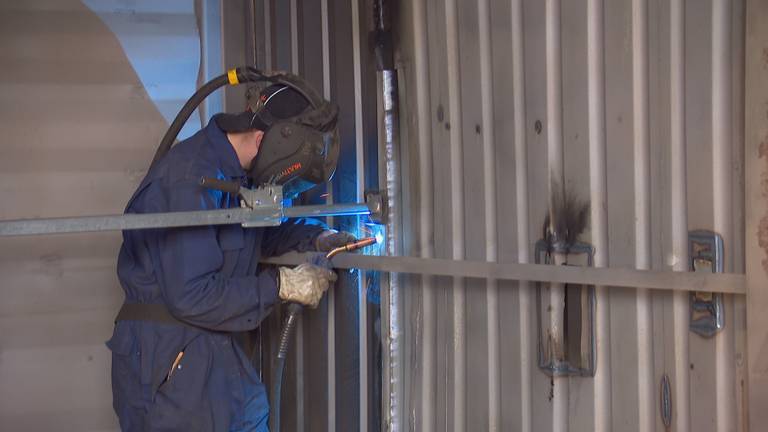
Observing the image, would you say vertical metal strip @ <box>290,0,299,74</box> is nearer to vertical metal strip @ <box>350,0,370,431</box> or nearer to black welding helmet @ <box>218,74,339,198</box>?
vertical metal strip @ <box>350,0,370,431</box>

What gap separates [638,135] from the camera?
2375 millimetres

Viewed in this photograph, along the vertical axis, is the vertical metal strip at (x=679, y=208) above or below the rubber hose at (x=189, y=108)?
below

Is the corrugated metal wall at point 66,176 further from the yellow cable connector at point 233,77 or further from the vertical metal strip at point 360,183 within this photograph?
the vertical metal strip at point 360,183

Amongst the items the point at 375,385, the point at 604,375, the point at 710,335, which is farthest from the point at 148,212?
the point at 710,335

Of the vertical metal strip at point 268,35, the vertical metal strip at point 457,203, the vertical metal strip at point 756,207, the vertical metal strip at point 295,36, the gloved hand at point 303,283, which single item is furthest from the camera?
the vertical metal strip at point 268,35

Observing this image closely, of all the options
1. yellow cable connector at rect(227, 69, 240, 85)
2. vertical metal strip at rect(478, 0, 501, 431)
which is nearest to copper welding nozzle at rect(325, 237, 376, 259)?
vertical metal strip at rect(478, 0, 501, 431)

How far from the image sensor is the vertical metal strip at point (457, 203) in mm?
3021

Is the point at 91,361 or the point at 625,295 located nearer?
the point at 625,295

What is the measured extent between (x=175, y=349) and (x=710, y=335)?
76.7 inches

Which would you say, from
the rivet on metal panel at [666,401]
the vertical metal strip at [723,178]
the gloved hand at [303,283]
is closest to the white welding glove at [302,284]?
the gloved hand at [303,283]

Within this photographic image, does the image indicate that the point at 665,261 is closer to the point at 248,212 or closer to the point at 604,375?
the point at 604,375

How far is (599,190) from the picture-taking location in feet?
8.18

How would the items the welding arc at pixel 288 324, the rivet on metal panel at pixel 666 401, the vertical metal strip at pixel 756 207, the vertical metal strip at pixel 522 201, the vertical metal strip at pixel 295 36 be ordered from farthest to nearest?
the vertical metal strip at pixel 295 36, the welding arc at pixel 288 324, the vertical metal strip at pixel 522 201, the rivet on metal panel at pixel 666 401, the vertical metal strip at pixel 756 207

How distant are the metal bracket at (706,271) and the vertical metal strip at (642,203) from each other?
14cm
